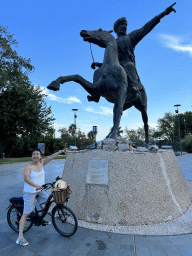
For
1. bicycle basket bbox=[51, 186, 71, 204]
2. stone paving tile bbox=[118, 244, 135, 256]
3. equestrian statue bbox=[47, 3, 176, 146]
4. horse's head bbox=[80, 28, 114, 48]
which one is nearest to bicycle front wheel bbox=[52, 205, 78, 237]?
bicycle basket bbox=[51, 186, 71, 204]

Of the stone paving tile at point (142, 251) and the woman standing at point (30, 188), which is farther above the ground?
the woman standing at point (30, 188)

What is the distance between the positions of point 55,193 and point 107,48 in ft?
12.5

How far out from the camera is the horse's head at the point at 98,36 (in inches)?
187

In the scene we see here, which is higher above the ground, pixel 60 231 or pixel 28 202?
pixel 28 202

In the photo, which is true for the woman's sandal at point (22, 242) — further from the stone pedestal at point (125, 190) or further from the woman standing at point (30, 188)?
the stone pedestal at point (125, 190)

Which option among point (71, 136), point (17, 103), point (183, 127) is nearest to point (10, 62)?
point (17, 103)

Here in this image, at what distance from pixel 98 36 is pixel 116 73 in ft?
3.64

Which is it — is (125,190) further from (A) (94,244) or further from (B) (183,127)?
(B) (183,127)

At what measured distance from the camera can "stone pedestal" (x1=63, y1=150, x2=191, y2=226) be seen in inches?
138

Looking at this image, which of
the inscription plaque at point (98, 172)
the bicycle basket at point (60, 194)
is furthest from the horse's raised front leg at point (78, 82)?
the bicycle basket at point (60, 194)

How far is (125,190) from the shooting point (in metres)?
3.59

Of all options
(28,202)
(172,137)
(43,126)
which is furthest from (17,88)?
(172,137)

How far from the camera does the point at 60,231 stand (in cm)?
317

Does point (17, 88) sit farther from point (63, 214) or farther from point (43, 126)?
point (63, 214)
